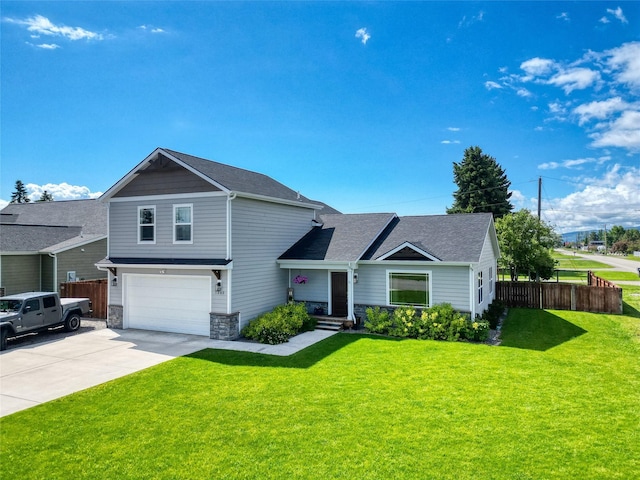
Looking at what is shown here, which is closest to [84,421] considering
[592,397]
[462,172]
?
[592,397]

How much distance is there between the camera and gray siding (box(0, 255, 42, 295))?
19016 millimetres

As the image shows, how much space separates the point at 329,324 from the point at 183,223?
23.3 ft

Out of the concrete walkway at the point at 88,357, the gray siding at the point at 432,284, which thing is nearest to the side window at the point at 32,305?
the concrete walkway at the point at 88,357

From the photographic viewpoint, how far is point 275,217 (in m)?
16.6

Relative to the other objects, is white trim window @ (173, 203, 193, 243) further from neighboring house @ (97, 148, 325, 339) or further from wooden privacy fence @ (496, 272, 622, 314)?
wooden privacy fence @ (496, 272, 622, 314)

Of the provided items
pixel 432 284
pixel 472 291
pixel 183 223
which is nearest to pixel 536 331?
pixel 472 291

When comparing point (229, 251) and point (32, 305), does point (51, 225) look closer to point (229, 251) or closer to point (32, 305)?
point (32, 305)

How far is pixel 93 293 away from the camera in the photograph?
59.6 ft

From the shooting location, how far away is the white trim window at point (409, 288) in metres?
15.0

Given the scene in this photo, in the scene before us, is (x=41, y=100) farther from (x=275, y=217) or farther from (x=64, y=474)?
(x=64, y=474)

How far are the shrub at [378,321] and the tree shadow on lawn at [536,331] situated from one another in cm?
407

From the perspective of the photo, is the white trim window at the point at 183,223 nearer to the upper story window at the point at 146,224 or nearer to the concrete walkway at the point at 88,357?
the upper story window at the point at 146,224

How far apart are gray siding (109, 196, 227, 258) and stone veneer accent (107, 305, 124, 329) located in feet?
7.33

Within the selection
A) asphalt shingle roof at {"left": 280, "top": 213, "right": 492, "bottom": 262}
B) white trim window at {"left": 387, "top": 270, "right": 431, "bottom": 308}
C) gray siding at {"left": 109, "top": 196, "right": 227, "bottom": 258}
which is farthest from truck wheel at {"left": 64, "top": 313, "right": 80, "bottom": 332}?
white trim window at {"left": 387, "top": 270, "right": 431, "bottom": 308}
